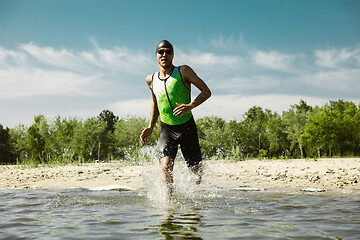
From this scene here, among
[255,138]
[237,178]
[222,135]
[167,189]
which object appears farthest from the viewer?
[255,138]

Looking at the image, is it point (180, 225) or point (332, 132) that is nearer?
point (180, 225)

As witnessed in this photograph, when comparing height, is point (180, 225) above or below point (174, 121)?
below

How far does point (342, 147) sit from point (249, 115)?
99.8 ft

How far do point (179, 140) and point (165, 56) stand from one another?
1343 mm

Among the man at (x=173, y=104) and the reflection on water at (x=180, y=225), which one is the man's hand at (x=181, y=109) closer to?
the man at (x=173, y=104)

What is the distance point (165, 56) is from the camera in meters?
4.87

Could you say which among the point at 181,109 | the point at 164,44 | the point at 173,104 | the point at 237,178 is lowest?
the point at 237,178

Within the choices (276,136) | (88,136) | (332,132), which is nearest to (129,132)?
(88,136)

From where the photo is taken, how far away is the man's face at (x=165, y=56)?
4.87 metres

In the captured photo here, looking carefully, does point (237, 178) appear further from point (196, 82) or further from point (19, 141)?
point (19, 141)

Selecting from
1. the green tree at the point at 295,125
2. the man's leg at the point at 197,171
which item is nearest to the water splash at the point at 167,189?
the man's leg at the point at 197,171

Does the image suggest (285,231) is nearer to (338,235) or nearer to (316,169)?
(338,235)

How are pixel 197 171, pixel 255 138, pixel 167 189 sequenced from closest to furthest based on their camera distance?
1. pixel 167 189
2. pixel 197 171
3. pixel 255 138

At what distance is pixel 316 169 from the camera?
29.9ft
